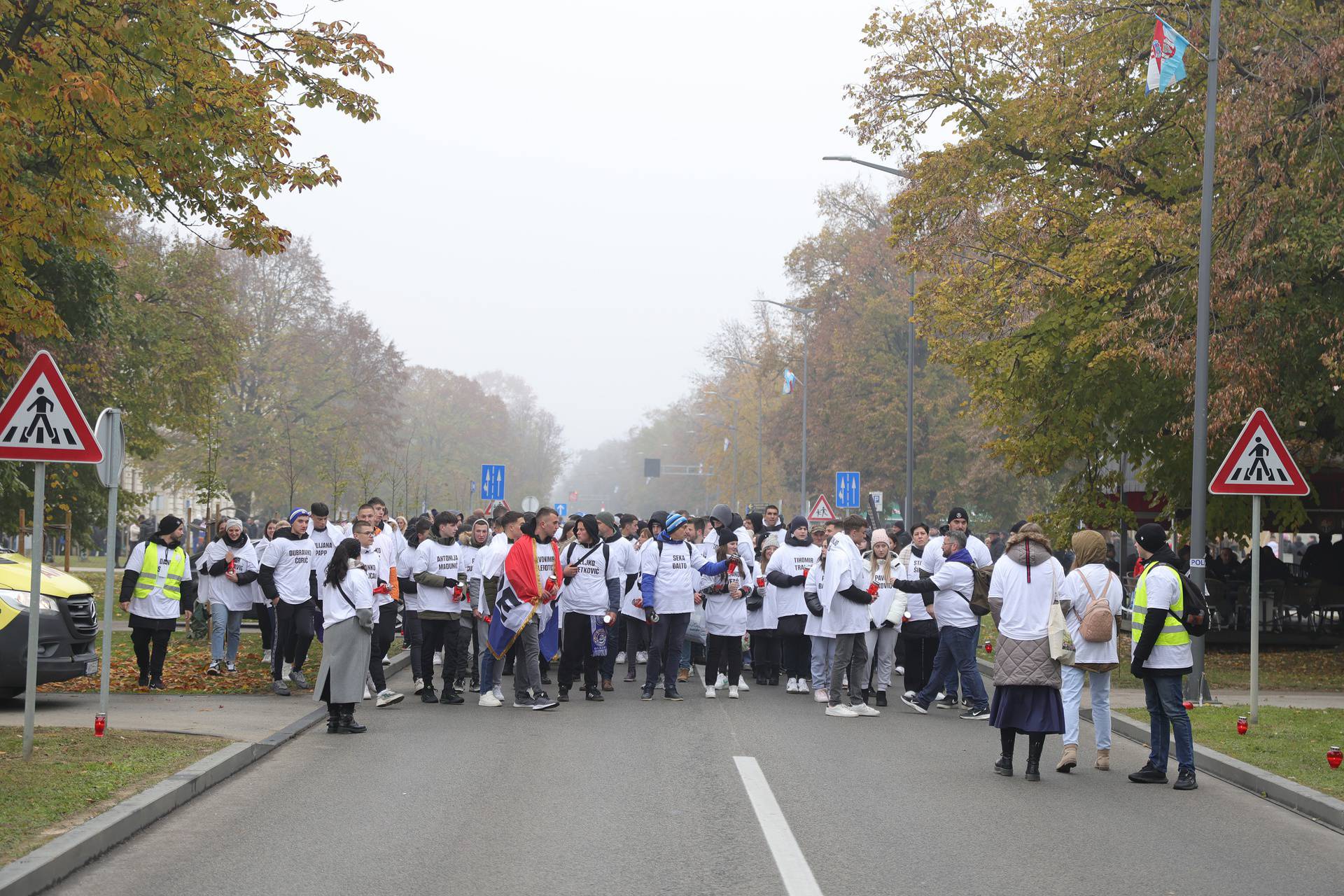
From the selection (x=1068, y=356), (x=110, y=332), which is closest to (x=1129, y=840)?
(x=1068, y=356)

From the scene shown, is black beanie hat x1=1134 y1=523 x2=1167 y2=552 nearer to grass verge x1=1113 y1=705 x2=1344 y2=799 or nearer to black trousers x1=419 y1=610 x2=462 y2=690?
grass verge x1=1113 y1=705 x2=1344 y2=799

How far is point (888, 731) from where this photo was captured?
13562 millimetres

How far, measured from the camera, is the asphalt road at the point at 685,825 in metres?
7.29

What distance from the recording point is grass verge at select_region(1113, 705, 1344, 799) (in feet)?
35.5

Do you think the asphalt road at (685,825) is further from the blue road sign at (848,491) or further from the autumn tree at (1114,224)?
the blue road sign at (848,491)

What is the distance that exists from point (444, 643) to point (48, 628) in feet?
12.9

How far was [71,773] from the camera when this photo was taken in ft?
31.2

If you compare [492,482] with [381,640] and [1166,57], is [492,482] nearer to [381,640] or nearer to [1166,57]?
[381,640]

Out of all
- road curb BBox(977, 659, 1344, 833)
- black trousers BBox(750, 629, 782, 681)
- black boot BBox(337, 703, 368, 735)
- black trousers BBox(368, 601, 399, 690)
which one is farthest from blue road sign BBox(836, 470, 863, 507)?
black boot BBox(337, 703, 368, 735)

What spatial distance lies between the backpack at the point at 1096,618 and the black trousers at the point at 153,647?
954 centimetres

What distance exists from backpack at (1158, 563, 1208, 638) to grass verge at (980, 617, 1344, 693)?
20.3ft

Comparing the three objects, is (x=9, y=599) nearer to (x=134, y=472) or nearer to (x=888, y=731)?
(x=888, y=731)

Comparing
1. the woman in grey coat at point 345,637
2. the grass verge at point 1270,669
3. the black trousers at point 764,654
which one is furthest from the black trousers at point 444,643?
the grass verge at point 1270,669

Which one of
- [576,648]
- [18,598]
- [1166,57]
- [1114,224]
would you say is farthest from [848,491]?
[18,598]
